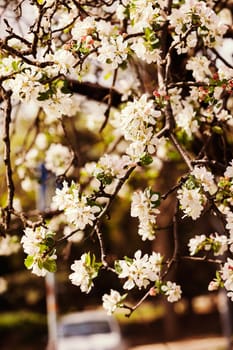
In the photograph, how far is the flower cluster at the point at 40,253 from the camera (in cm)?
339

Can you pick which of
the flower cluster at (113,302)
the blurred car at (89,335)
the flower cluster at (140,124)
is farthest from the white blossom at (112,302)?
the blurred car at (89,335)

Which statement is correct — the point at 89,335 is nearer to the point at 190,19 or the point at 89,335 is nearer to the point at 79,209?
the point at 79,209

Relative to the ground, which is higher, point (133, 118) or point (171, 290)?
point (133, 118)

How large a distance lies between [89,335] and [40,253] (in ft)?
38.4

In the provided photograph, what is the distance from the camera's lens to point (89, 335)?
14.8 metres

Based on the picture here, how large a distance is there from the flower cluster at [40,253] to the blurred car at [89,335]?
11.2 m

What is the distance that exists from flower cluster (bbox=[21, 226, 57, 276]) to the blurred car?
11220 mm

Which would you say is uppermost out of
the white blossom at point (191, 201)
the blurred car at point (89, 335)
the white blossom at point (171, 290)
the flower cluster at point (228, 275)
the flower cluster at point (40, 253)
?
the blurred car at point (89, 335)

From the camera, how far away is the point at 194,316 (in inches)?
1001

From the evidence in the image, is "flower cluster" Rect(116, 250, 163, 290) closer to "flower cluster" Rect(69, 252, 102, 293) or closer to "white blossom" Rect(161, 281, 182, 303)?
"flower cluster" Rect(69, 252, 102, 293)

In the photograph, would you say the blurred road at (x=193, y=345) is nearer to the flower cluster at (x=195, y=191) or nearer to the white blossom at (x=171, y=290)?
the white blossom at (x=171, y=290)

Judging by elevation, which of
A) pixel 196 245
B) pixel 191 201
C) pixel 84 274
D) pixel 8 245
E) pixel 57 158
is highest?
pixel 57 158

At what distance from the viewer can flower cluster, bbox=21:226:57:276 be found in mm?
3391

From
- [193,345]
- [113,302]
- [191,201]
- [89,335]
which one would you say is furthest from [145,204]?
[193,345]
